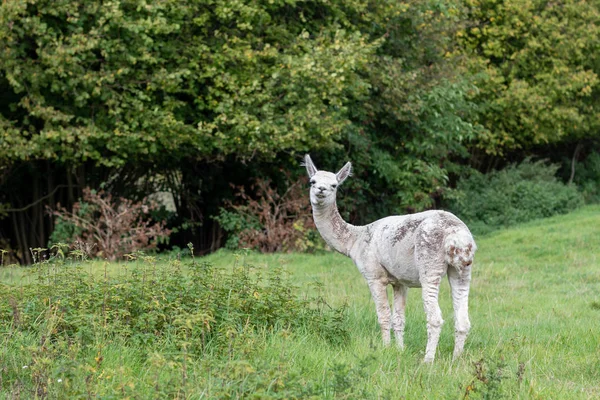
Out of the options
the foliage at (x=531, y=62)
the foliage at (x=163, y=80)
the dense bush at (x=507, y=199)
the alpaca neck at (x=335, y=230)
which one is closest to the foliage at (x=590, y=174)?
the foliage at (x=531, y=62)

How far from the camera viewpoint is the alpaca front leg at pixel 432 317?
7984 millimetres

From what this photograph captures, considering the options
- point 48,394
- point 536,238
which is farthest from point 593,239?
point 48,394

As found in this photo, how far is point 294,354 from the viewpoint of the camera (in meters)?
7.29

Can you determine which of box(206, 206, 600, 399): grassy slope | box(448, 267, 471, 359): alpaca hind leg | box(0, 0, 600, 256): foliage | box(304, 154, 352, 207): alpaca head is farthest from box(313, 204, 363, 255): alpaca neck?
box(0, 0, 600, 256): foliage

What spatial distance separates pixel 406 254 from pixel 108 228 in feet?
32.6

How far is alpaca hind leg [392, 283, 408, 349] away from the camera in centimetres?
863

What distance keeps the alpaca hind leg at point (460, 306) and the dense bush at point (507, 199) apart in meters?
14.0

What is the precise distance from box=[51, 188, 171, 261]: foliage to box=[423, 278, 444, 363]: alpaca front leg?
9353 millimetres

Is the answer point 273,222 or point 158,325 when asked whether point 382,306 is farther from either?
point 273,222

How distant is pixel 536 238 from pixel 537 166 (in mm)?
8314

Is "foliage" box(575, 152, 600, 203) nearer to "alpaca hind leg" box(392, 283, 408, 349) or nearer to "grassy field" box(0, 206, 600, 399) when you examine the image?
"grassy field" box(0, 206, 600, 399)

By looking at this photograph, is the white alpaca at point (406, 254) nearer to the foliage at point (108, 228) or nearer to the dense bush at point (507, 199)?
the foliage at point (108, 228)

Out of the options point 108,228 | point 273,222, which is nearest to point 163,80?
point 108,228

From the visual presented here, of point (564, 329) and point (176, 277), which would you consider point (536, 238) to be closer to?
point (564, 329)
